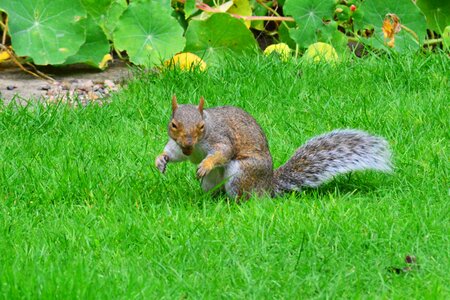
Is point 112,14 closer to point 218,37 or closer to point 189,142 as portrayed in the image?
point 218,37

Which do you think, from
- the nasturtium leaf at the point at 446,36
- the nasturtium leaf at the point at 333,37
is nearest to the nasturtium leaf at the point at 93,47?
the nasturtium leaf at the point at 333,37

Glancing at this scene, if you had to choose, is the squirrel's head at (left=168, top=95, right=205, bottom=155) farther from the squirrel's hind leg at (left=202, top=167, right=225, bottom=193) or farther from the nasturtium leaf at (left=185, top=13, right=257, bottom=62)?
the nasturtium leaf at (left=185, top=13, right=257, bottom=62)

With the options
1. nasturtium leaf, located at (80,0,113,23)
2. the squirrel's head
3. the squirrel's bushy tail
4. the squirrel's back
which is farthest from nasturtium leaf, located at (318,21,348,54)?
the squirrel's head

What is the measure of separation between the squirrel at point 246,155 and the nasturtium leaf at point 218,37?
182 centimetres

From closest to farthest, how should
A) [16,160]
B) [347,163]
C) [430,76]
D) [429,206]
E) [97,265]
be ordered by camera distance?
1. [97,265]
2. [429,206]
3. [347,163]
4. [16,160]
5. [430,76]

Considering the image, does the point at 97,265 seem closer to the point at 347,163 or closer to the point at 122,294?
the point at 122,294

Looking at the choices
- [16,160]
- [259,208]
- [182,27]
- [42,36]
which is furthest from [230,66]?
[259,208]

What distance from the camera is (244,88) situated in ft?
16.3

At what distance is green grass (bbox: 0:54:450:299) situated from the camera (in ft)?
9.39

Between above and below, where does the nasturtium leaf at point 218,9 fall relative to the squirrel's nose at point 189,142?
below

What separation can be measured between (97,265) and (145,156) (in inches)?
46.9

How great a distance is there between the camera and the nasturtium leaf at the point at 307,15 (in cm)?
570

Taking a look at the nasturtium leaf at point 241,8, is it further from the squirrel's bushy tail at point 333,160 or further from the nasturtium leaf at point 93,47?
the squirrel's bushy tail at point 333,160

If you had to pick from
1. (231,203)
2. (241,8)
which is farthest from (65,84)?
(231,203)
